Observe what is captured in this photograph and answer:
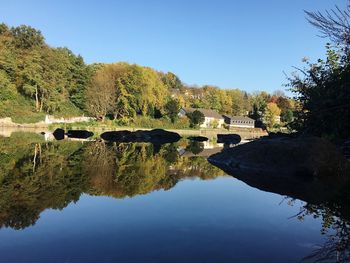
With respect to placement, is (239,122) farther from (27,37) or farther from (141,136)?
(141,136)

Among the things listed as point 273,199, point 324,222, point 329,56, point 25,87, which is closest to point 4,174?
point 273,199

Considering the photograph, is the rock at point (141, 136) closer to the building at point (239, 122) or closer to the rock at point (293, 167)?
the rock at point (293, 167)

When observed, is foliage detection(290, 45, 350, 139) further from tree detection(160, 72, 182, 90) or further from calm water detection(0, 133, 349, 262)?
tree detection(160, 72, 182, 90)

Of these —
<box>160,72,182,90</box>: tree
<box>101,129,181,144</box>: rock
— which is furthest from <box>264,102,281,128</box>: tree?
<box>101,129,181,144</box>: rock

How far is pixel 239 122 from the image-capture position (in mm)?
110312

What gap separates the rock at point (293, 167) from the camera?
29.8ft

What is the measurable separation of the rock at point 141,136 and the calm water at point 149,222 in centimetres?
2285

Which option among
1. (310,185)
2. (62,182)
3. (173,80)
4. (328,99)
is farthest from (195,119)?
(62,182)

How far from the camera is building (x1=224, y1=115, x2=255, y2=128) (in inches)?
4316

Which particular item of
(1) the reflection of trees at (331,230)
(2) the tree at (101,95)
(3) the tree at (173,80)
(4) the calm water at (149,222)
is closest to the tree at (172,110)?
(2) the tree at (101,95)

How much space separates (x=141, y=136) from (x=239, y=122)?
3141 inches

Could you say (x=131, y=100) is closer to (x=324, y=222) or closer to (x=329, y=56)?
(x=329, y=56)

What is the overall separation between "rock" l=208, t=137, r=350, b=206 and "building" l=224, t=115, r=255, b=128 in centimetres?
9647

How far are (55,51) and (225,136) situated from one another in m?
41.2
